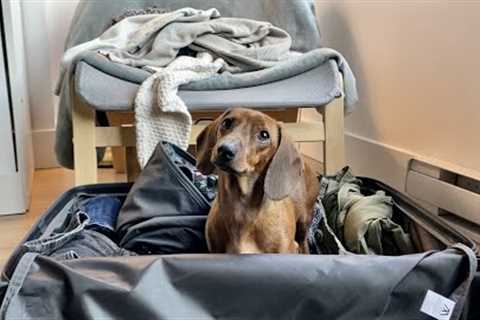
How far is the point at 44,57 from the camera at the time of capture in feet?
7.98

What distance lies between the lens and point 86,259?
2.76 feet

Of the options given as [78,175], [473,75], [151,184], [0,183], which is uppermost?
[473,75]

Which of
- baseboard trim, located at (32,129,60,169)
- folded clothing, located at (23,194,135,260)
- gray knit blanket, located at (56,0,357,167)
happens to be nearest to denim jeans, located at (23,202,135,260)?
folded clothing, located at (23,194,135,260)

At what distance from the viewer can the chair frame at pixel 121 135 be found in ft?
4.83

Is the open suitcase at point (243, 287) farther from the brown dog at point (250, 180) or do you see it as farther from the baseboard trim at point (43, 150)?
the baseboard trim at point (43, 150)

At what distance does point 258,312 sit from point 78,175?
0.80 meters

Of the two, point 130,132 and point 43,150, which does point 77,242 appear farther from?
point 43,150

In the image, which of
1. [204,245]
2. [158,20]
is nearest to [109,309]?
[204,245]

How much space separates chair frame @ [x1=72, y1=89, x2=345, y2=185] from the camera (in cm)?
147

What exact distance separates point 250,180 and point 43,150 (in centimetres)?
169

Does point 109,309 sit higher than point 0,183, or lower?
higher

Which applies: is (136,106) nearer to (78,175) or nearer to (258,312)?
(78,175)

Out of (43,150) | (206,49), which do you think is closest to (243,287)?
(206,49)

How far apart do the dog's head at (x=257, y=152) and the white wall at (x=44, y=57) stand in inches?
64.2
